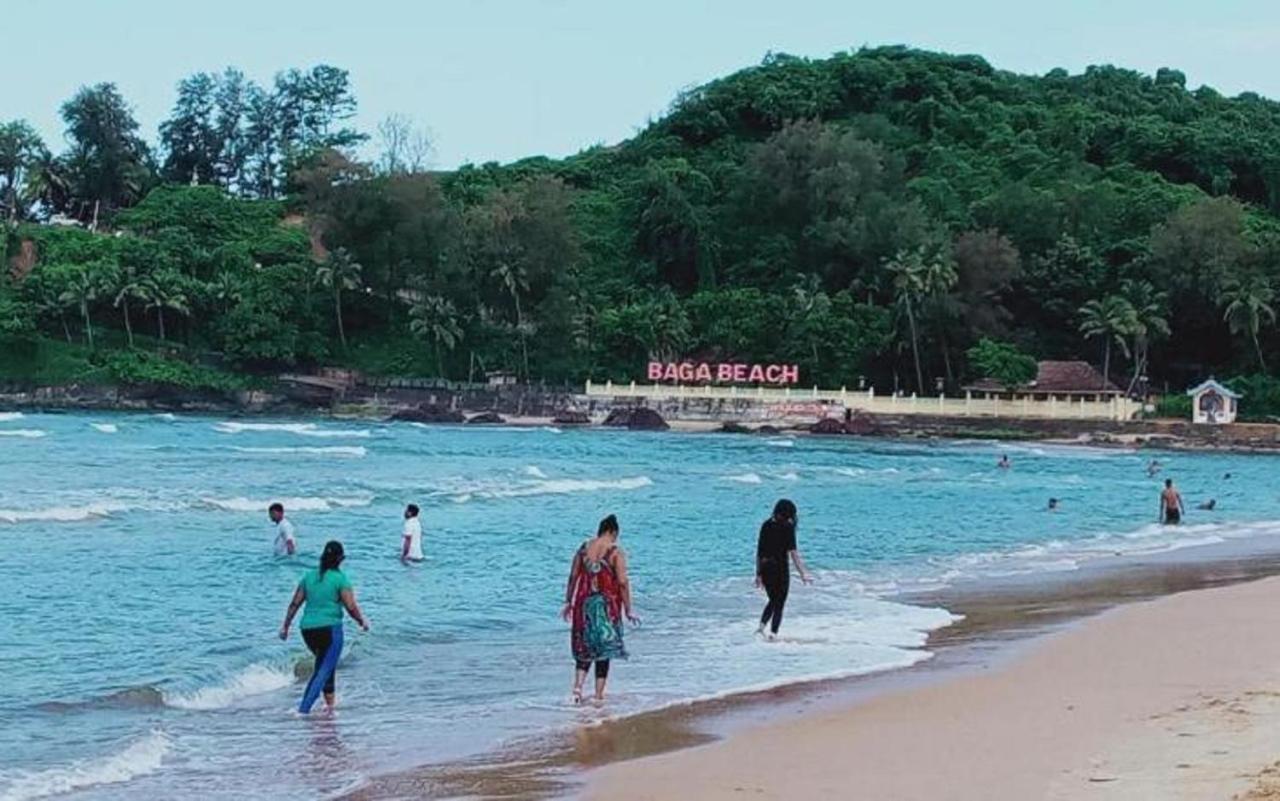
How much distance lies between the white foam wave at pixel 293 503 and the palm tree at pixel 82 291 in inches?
2495

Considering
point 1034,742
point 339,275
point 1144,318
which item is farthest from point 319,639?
point 339,275

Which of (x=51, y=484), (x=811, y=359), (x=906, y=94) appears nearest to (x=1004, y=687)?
(x=51, y=484)

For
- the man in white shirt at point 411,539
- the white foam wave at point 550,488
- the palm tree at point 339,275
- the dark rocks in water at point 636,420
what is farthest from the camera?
the palm tree at point 339,275

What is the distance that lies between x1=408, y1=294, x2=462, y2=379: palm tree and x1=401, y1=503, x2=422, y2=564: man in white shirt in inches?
2741

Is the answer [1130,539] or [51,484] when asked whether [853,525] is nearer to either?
[1130,539]

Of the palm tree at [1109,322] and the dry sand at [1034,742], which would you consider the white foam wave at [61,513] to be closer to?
→ the dry sand at [1034,742]

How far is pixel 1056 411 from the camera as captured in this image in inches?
3189

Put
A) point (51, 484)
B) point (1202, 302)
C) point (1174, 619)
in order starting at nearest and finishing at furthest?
point (1174, 619) < point (51, 484) < point (1202, 302)

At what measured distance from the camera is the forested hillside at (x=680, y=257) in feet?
296

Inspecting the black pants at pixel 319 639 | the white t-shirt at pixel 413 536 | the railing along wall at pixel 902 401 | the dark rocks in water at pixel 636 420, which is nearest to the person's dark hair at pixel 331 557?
Answer: the black pants at pixel 319 639

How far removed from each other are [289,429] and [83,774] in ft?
210

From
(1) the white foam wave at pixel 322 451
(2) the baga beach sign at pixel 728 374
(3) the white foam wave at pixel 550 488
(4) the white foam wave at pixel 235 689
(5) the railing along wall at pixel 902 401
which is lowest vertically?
(4) the white foam wave at pixel 235 689

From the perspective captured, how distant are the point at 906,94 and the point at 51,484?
363ft

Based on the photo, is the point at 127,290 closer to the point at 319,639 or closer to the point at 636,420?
the point at 636,420
